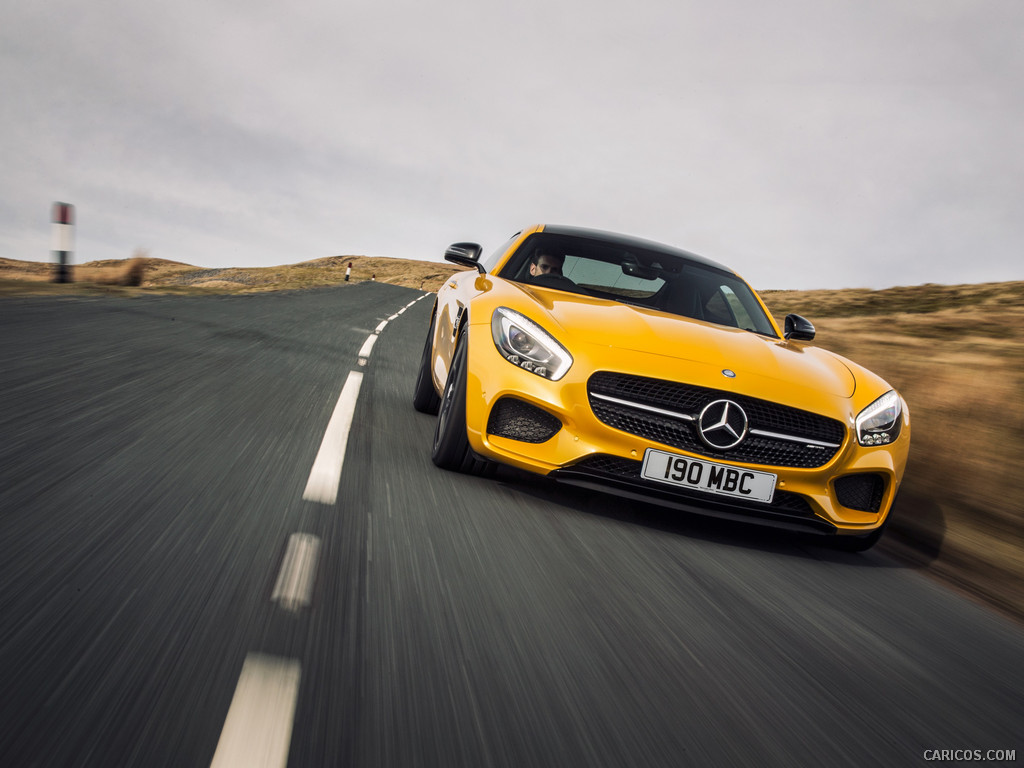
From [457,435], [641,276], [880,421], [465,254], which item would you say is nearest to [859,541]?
[880,421]

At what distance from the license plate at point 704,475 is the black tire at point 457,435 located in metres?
0.83

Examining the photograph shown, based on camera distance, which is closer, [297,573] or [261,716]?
[261,716]

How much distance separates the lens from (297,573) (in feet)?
7.41

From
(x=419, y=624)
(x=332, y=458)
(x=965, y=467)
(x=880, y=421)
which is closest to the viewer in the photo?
(x=419, y=624)

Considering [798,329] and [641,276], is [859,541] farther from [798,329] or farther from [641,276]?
[641,276]

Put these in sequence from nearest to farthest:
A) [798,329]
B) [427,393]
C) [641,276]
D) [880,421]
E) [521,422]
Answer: [521,422], [880,421], [798,329], [641,276], [427,393]

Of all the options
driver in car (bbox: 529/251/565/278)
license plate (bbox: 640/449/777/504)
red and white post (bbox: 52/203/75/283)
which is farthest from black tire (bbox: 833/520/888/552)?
red and white post (bbox: 52/203/75/283)

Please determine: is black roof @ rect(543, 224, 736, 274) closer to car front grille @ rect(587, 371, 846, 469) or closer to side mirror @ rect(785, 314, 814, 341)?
side mirror @ rect(785, 314, 814, 341)

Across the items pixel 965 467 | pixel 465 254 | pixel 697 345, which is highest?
pixel 465 254

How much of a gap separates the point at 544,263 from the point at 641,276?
2.21 ft

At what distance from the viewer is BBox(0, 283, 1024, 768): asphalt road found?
60.2 inches

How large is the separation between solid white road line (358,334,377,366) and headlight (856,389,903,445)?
5.02m

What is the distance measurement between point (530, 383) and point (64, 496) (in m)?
1.84

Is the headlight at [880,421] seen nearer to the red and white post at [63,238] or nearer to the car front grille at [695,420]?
the car front grille at [695,420]
